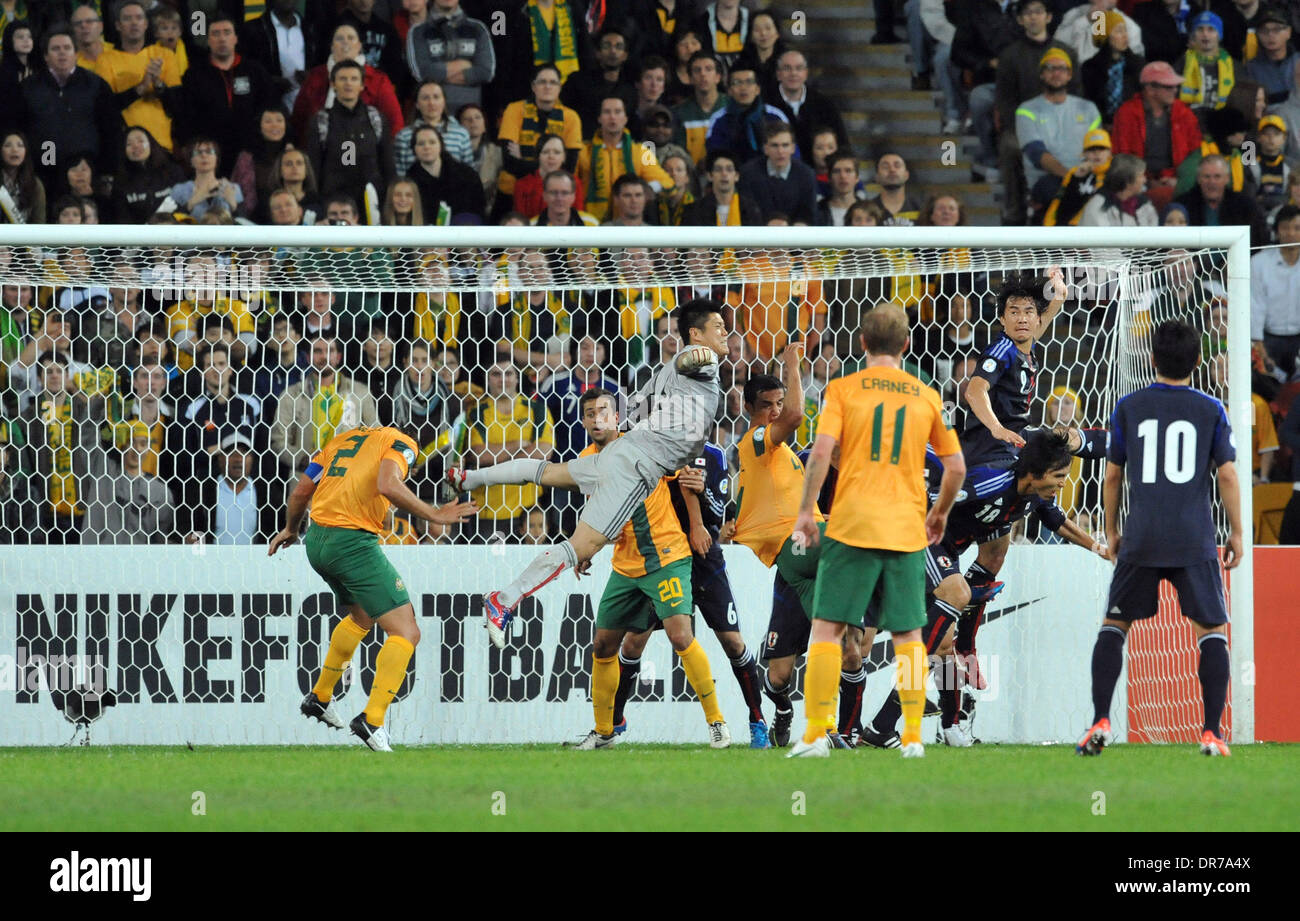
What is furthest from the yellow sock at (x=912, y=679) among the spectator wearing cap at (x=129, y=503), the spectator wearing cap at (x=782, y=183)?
the spectator wearing cap at (x=782, y=183)

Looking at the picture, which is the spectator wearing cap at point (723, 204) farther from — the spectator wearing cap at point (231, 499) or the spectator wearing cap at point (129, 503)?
the spectator wearing cap at point (129, 503)

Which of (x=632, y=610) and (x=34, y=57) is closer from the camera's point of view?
(x=632, y=610)

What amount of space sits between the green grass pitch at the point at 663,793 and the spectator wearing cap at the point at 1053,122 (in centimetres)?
730

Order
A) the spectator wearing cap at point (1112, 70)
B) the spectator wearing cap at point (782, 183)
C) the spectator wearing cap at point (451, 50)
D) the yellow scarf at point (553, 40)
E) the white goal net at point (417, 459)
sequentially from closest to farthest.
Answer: the white goal net at point (417, 459)
the spectator wearing cap at point (782, 183)
the spectator wearing cap at point (451, 50)
the yellow scarf at point (553, 40)
the spectator wearing cap at point (1112, 70)

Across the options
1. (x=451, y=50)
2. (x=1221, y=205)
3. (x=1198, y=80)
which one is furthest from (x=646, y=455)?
(x=1198, y=80)

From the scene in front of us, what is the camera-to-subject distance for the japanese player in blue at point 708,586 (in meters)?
8.16

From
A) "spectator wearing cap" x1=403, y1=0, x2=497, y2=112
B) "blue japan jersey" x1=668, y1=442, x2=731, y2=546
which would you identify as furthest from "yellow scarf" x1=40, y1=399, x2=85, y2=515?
"spectator wearing cap" x1=403, y1=0, x2=497, y2=112

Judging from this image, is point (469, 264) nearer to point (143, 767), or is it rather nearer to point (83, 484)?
point (83, 484)

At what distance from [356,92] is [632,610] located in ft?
18.6

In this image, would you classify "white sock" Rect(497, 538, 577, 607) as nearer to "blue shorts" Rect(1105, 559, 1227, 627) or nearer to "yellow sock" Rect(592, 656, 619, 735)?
"yellow sock" Rect(592, 656, 619, 735)

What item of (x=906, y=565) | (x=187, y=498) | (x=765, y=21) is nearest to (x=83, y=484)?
(x=187, y=498)

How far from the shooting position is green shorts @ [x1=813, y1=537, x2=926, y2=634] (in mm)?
6453

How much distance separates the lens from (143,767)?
664cm

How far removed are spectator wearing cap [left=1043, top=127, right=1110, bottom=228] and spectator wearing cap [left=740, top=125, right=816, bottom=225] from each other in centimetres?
189
